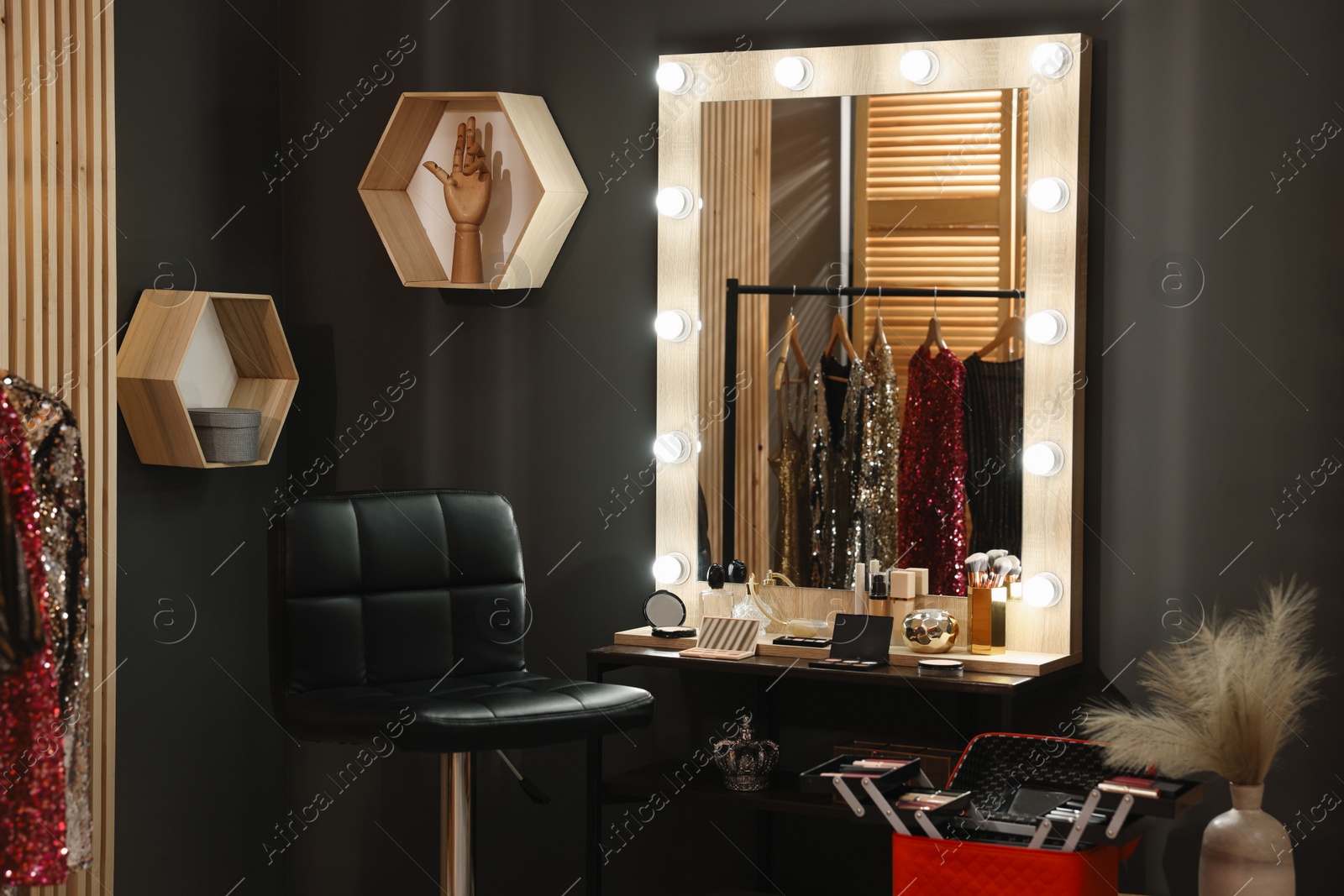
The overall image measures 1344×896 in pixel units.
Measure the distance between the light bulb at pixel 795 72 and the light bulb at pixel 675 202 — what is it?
309 millimetres

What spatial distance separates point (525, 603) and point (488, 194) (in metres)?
0.92

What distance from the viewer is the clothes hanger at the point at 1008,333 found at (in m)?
2.86

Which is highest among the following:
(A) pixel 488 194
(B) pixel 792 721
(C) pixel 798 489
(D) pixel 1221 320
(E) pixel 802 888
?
(A) pixel 488 194

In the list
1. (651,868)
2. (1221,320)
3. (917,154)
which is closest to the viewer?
(1221,320)

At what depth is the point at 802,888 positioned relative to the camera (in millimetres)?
3115

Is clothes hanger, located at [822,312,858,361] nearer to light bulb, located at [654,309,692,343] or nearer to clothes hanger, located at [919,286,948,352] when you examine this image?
clothes hanger, located at [919,286,948,352]

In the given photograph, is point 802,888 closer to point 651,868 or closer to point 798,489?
point 651,868

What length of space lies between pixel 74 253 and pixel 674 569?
4.45 ft

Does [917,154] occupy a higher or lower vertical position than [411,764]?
higher

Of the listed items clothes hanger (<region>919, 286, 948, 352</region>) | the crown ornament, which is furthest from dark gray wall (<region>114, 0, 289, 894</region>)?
clothes hanger (<region>919, 286, 948, 352</region>)

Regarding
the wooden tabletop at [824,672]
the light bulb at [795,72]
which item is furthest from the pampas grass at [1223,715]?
the light bulb at [795,72]

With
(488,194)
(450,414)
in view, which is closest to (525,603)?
(450,414)

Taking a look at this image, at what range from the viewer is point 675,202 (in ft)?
10.2

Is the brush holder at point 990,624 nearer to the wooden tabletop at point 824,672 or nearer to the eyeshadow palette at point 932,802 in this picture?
the wooden tabletop at point 824,672
